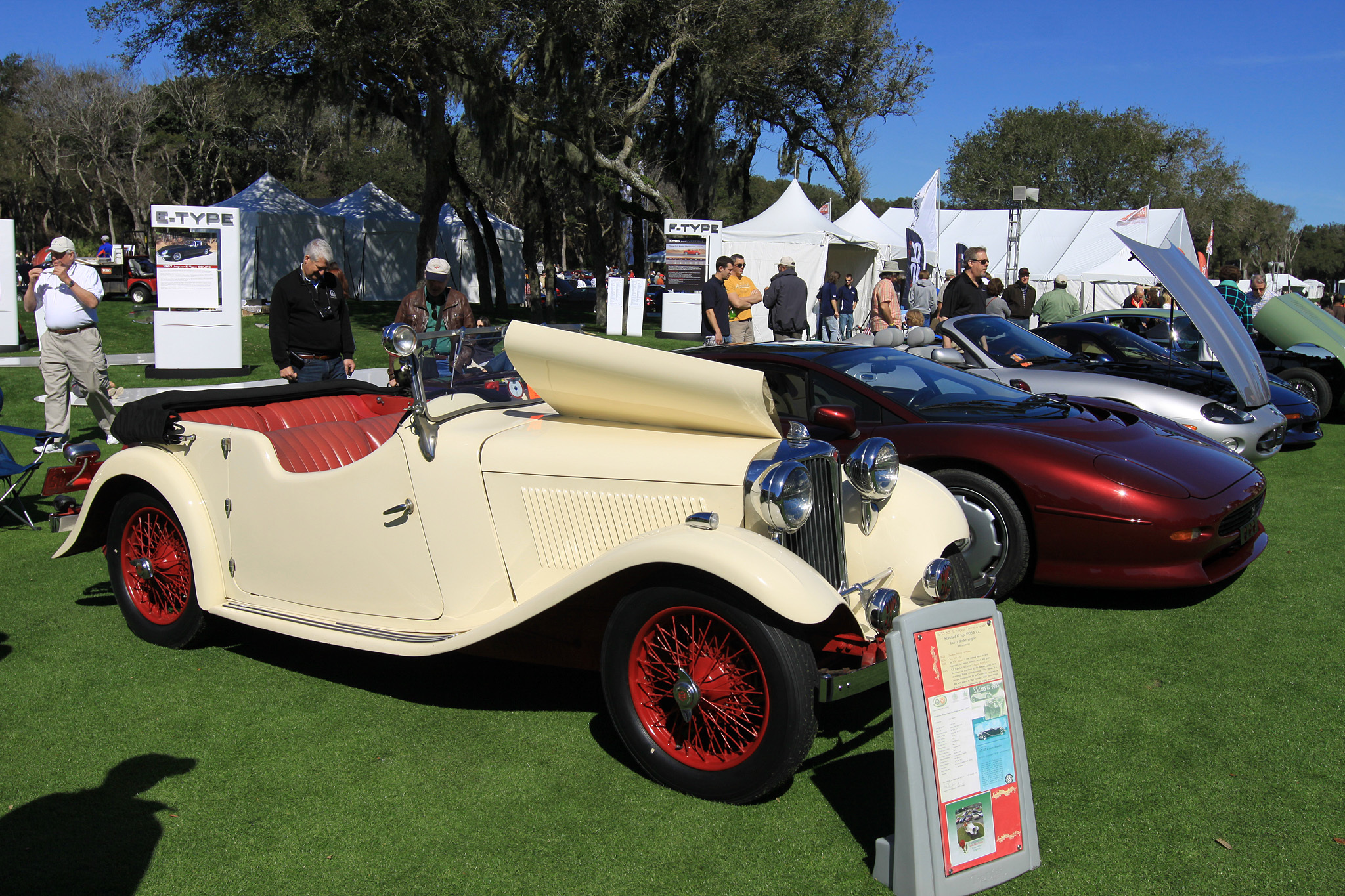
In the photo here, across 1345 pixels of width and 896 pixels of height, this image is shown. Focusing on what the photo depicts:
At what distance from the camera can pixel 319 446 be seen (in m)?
4.41

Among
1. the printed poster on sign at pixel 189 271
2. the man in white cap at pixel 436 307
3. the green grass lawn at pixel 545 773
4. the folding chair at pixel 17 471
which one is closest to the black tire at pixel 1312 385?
the green grass lawn at pixel 545 773

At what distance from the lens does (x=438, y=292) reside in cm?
737

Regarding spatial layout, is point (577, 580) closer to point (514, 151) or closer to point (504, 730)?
point (504, 730)

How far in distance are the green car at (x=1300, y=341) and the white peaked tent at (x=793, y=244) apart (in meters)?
9.01

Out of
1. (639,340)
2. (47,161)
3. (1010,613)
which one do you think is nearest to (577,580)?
(1010,613)

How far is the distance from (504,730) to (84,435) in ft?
26.6

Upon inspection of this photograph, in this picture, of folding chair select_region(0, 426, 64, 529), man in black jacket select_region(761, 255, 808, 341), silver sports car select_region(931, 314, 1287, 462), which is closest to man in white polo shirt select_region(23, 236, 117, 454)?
folding chair select_region(0, 426, 64, 529)

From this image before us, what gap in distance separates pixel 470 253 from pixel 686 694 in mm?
31642

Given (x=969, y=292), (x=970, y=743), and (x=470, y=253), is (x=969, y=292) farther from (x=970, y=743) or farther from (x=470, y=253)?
(x=470, y=253)

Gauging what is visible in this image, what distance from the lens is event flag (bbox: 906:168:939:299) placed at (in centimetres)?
2027

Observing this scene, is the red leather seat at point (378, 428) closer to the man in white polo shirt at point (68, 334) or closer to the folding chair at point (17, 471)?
the folding chair at point (17, 471)

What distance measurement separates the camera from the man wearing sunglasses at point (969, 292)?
34.2 feet

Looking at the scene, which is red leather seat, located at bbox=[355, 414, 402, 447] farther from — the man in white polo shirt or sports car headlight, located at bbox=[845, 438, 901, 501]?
the man in white polo shirt

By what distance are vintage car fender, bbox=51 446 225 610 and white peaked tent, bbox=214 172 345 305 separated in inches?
988
